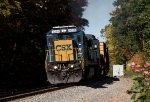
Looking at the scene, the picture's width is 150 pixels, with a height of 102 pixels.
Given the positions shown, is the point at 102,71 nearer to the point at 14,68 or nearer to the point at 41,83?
the point at 41,83

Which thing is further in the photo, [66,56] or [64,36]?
[64,36]

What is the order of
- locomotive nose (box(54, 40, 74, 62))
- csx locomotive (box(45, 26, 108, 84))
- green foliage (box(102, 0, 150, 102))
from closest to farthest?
csx locomotive (box(45, 26, 108, 84)) → locomotive nose (box(54, 40, 74, 62)) → green foliage (box(102, 0, 150, 102))

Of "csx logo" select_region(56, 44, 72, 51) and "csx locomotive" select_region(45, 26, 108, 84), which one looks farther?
"csx logo" select_region(56, 44, 72, 51)

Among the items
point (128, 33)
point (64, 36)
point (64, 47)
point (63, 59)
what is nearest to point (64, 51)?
point (64, 47)

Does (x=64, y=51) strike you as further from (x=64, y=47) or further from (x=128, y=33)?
(x=128, y=33)

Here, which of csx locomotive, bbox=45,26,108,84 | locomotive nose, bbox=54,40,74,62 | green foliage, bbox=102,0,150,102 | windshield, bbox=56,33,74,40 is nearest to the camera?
csx locomotive, bbox=45,26,108,84

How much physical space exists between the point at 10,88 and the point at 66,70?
362 cm

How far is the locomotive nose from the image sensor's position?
24.9m

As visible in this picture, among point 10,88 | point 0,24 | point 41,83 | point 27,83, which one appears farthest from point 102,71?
point 0,24

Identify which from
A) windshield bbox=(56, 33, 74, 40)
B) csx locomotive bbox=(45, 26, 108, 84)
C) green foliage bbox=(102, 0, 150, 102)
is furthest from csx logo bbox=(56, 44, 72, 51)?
green foliage bbox=(102, 0, 150, 102)

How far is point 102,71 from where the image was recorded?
3550 centimetres

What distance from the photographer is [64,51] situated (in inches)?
983

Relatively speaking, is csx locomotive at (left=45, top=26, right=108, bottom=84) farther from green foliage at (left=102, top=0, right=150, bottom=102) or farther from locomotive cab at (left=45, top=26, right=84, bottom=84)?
green foliage at (left=102, top=0, right=150, bottom=102)

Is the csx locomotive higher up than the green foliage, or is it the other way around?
the green foliage
